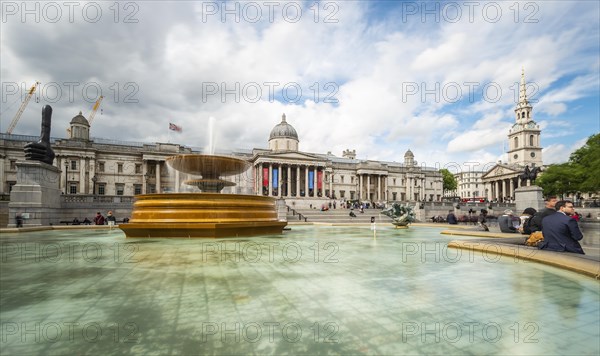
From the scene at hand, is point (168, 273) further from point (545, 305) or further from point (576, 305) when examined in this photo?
point (576, 305)

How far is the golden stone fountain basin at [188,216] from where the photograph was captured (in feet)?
34.2

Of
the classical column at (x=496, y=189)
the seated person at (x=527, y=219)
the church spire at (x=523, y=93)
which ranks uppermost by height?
the church spire at (x=523, y=93)

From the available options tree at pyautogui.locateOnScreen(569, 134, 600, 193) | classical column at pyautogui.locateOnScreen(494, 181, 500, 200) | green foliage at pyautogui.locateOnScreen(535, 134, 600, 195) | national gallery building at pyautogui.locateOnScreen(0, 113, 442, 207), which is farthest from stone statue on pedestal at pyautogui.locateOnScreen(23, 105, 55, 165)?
classical column at pyautogui.locateOnScreen(494, 181, 500, 200)

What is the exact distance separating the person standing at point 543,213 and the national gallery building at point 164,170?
124 ft

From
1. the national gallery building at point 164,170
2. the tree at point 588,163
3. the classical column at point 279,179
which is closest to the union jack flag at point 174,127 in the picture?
the national gallery building at point 164,170

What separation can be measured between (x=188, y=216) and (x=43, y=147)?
13823 mm

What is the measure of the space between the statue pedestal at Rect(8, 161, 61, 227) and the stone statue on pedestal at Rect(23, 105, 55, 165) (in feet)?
1.99

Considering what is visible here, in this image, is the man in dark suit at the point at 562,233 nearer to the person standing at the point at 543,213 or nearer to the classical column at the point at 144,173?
the person standing at the point at 543,213

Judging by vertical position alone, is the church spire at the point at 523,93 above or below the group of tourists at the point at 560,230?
above

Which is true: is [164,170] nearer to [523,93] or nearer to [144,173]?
[144,173]

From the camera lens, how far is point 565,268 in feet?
16.9

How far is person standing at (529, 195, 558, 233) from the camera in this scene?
6586mm

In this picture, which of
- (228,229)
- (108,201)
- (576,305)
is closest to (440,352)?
(576,305)

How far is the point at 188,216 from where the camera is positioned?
35.0 ft
